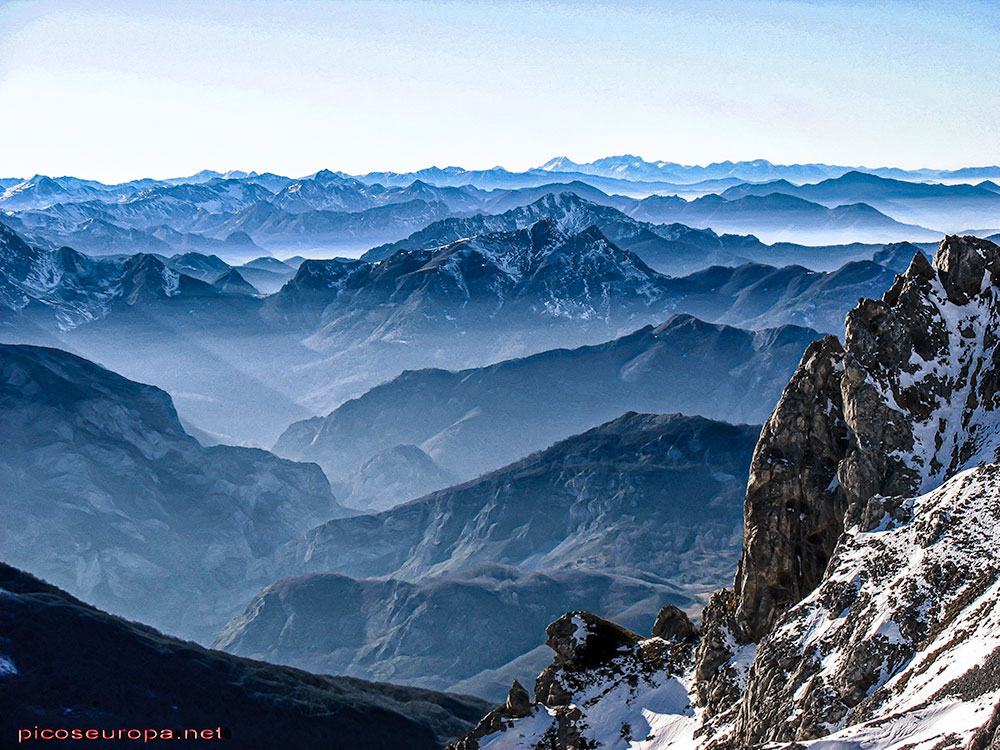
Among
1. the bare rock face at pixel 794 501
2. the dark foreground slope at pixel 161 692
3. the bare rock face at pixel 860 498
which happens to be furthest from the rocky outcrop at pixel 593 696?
the dark foreground slope at pixel 161 692

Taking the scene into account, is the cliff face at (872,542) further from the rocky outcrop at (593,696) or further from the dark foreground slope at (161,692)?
the dark foreground slope at (161,692)

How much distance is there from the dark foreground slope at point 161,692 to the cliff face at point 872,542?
3478 inches

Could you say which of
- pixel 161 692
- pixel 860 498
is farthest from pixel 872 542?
pixel 161 692

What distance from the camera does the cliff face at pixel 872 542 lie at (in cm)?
5312

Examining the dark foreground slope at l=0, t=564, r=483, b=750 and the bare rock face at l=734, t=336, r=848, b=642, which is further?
the dark foreground slope at l=0, t=564, r=483, b=750

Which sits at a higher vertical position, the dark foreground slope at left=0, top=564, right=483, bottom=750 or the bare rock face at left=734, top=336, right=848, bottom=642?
the bare rock face at left=734, top=336, right=848, bottom=642

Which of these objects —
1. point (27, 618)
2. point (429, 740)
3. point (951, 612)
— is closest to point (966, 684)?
point (951, 612)

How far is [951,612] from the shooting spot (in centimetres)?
5350

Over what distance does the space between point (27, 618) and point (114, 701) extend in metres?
25.8

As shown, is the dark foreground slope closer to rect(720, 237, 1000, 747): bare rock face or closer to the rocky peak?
rect(720, 237, 1000, 747): bare rock face

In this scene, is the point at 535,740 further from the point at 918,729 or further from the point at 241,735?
the point at 241,735

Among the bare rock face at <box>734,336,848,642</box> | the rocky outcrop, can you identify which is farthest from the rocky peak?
the rocky outcrop

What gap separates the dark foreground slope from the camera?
5723 inches

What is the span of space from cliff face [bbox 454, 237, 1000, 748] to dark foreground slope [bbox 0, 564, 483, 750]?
88349 millimetres
